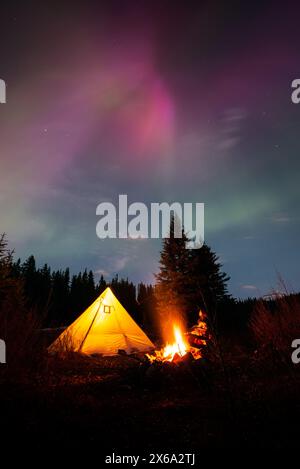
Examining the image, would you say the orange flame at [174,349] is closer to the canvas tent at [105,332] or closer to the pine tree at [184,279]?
the canvas tent at [105,332]

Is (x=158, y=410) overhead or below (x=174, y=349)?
below

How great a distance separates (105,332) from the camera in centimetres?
1214

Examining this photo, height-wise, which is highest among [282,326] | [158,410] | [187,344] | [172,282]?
[172,282]

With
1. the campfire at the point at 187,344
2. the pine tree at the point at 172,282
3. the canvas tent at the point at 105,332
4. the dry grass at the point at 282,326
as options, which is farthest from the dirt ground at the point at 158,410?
the pine tree at the point at 172,282

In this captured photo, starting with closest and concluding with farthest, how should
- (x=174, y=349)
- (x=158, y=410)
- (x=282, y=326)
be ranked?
(x=158, y=410), (x=282, y=326), (x=174, y=349)

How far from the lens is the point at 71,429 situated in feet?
12.7

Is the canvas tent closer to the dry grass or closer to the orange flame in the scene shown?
the orange flame

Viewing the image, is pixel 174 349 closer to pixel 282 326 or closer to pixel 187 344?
pixel 187 344

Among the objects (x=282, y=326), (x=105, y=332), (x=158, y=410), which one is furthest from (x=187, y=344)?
(x=105, y=332)

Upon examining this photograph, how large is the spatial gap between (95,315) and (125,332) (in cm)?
146

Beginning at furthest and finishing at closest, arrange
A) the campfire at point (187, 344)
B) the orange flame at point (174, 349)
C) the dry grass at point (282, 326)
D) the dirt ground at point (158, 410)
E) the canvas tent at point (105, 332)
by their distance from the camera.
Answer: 1. the canvas tent at point (105, 332)
2. the campfire at point (187, 344)
3. the orange flame at point (174, 349)
4. the dry grass at point (282, 326)
5. the dirt ground at point (158, 410)

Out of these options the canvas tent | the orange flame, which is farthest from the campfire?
the canvas tent

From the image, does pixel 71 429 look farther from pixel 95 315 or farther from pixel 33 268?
pixel 33 268

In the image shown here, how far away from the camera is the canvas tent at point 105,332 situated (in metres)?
11.6
